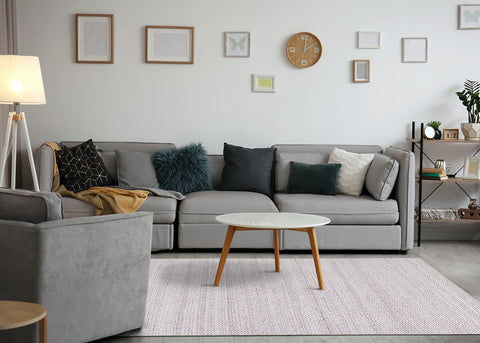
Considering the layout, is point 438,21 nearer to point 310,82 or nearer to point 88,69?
point 310,82

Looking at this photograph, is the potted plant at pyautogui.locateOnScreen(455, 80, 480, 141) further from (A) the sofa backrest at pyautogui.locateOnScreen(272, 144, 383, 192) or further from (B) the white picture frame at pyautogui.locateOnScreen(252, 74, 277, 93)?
(B) the white picture frame at pyautogui.locateOnScreen(252, 74, 277, 93)

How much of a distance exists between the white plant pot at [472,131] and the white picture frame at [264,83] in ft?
5.98

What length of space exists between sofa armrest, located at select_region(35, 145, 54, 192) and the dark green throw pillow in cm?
206

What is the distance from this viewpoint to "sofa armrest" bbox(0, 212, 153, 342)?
2.32 metres

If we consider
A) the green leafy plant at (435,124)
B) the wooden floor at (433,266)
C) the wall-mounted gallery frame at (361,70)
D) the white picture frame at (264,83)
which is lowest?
the wooden floor at (433,266)

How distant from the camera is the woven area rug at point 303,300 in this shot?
2.94 metres

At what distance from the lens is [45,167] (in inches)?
188

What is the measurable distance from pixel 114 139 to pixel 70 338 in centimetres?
326

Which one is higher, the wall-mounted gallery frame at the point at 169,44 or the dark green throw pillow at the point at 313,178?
the wall-mounted gallery frame at the point at 169,44

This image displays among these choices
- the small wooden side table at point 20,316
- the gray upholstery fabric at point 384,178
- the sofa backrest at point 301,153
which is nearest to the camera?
the small wooden side table at point 20,316

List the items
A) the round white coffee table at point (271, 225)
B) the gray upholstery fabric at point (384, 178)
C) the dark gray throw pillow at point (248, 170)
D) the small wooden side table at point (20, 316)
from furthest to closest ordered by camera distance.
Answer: the dark gray throw pillow at point (248, 170) → the gray upholstery fabric at point (384, 178) → the round white coffee table at point (271, 225) → the small wooden side table at point (20, 316)

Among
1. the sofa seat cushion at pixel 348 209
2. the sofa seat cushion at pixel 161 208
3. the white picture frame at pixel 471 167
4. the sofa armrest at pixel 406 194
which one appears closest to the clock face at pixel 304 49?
the sofa armrest at pixel 406 194

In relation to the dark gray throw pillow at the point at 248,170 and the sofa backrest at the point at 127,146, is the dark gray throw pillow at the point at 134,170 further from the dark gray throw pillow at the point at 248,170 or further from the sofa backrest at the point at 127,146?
the dark gray throw pillow at the point at 248,170

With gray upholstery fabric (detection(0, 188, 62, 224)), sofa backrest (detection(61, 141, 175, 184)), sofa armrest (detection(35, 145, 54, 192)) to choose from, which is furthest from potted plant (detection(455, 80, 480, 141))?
gray upholstery fabric (detection(0, 188, 62, 224))
